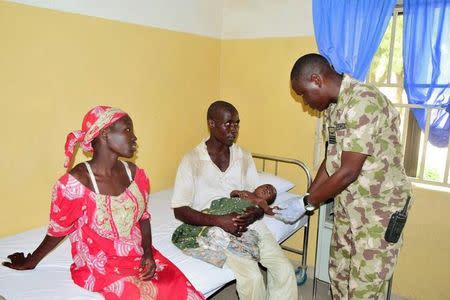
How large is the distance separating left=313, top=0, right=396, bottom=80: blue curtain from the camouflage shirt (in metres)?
1.00

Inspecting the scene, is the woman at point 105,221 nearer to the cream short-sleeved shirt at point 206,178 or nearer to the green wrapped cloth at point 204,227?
the green wrapped cloth at point 204,227

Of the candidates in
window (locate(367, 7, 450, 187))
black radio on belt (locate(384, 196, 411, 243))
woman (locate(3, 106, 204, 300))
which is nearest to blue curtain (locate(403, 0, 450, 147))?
window (locate(367, 7, 450, 187))

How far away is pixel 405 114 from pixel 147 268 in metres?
2.53

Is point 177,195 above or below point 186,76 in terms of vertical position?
below

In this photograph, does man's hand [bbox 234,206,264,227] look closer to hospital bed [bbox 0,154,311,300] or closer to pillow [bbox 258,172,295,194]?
hospital bed [bbox 0,154,311,300]

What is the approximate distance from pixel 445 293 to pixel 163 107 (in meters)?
3.00

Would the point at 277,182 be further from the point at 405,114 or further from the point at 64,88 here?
the point at 64,88

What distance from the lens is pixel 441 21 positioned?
2.69 m

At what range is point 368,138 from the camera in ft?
6.59

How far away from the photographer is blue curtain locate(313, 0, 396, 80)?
115 inches

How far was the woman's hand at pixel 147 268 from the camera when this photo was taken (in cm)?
180

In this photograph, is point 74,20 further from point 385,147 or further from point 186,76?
point 385,147

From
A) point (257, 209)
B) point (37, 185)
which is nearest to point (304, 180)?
point (257, 209)

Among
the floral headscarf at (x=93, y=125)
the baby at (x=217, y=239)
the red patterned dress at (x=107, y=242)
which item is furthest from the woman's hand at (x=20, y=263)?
the baby at (x=217, y=239)
